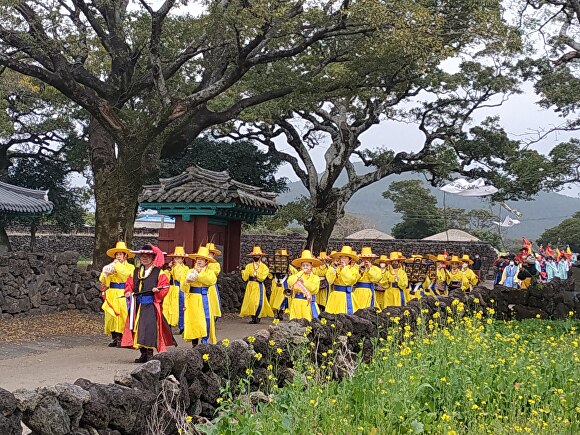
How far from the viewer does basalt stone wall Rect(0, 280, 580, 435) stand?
4.81 m

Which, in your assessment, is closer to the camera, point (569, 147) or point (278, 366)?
point (278, 366)

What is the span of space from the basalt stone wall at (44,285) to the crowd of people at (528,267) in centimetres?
1125

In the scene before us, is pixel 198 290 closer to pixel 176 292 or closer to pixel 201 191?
pixel 176 292

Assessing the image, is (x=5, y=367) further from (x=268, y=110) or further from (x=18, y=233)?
(x=18, y=233)

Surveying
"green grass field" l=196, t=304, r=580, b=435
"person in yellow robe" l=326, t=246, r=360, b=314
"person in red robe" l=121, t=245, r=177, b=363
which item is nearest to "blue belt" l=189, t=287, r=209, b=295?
"person in red robe" l=121, t=245, r=177, b=363

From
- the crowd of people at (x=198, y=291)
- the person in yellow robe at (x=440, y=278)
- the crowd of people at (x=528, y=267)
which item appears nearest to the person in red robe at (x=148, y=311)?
the crowd of people at (x=198, y=291)

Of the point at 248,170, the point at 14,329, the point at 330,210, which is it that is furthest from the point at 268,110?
the point at 14,329

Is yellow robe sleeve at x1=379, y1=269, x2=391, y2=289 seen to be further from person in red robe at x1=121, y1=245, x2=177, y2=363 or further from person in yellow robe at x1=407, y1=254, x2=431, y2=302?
person in red robe at x1=121, y1=245, x2=177, y2=363

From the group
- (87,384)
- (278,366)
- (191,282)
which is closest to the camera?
(87,384)

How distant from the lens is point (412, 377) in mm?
6805

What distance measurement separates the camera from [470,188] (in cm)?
2691

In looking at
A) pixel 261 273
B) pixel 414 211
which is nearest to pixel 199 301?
pixel 261 273

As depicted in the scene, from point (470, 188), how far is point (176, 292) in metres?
16.5

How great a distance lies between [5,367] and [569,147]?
16457mm
